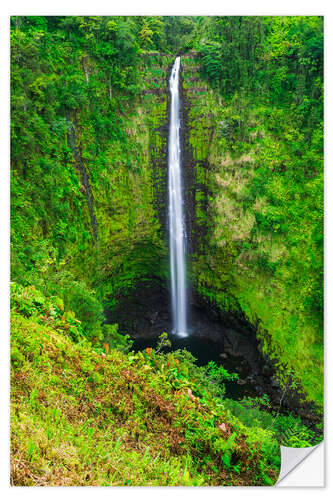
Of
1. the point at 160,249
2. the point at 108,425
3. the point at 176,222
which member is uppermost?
the point at 176,222

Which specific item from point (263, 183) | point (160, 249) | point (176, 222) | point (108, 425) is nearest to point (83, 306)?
point (108, 425)

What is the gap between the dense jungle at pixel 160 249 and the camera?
2.75 m

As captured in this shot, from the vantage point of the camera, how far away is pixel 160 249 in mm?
12469

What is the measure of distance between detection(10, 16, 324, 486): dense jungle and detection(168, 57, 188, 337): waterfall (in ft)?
0.85

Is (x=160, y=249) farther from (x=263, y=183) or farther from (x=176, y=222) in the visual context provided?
(x=263, y=183)

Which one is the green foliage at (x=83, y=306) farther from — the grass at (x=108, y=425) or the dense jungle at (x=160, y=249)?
the grass at (x=108, y=425)

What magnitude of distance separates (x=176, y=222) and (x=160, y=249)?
1.37 meters

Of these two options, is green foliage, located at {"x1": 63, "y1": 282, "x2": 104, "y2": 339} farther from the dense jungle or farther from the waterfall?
the waterfall

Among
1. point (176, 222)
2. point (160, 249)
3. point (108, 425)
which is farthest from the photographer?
point (160, 249)

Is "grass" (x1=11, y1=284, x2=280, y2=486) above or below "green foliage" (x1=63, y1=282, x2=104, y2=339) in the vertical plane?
below

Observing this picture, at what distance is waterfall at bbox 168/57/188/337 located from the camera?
12023 millimetres

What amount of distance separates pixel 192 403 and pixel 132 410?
77cm

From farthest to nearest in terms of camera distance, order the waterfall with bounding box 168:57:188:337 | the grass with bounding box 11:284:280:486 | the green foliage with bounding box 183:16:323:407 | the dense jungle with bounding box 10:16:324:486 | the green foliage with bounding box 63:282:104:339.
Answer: the waterfall with bounding box 168:57:188:337 < the green foliage with bounding box 183:16:323:407 < the green foliage with bounding box 63:282:104:339 < the dense jungle with bounding box 10:16:324:486 < the grass with bounding box 11:284:280:486

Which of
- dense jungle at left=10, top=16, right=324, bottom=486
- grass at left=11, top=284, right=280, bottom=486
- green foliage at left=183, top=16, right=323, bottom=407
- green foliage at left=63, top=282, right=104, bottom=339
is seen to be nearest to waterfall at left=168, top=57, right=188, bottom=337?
dense jungle at left=10, top=16, right=324, bottom=486
